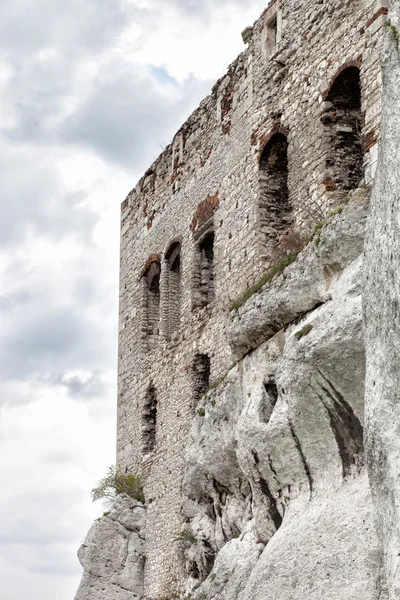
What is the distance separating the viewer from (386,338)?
732 cm

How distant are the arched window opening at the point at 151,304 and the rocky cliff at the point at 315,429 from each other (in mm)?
5138

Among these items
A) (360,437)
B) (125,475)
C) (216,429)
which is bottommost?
(360,437)

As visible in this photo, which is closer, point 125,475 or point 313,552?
point 313,552

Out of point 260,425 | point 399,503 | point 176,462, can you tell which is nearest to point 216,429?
point 260,425

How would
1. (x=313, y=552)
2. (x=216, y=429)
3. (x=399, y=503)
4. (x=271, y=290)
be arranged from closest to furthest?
1. (x=399, y=503)
2. (x=313, y=552)
3. (x=271, y=290)
4. (x=216, y=429)

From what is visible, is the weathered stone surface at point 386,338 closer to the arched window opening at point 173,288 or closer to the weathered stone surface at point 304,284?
the weathered stone surface at point 304,284

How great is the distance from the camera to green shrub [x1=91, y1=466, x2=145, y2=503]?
1691 centimetres

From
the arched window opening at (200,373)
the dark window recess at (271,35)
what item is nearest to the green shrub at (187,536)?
the arched window opening at (200,373)

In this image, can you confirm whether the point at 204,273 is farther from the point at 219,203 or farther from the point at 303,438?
the point at 303,438

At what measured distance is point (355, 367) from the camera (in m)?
9.58

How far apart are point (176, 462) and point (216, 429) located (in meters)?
3.23

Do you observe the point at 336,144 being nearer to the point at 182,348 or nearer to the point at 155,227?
the point at 182,348

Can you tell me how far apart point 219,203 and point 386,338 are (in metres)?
8.62

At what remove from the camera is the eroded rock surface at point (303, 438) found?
930cm
